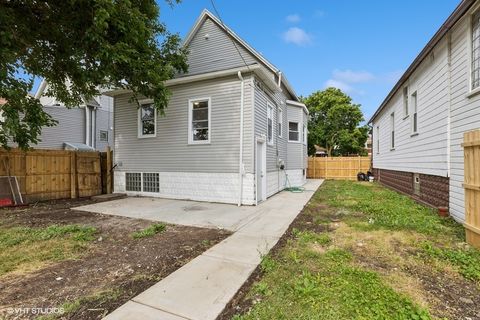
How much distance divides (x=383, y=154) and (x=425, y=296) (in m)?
14.2

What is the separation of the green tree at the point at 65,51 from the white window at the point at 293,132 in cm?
864

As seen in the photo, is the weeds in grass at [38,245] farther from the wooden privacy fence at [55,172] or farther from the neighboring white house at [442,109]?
the neighboring white house at [442,109]

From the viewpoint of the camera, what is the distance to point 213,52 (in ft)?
37.3

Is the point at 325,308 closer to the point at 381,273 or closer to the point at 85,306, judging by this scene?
the point at 381,273

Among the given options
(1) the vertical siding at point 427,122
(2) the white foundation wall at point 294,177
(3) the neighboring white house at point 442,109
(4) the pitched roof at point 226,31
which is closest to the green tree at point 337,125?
(2) the white foundation wall at point 294,177

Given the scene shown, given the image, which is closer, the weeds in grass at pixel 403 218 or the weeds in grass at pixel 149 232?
the weeds in grass at pixel 149 232

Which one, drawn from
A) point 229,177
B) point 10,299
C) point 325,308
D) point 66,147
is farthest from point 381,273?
point 66,147

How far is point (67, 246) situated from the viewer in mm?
4621

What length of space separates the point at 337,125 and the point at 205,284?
2989 centimetres

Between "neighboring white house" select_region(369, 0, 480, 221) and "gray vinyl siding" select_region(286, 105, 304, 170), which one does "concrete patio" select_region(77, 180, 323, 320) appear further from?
"gray vinyl siding" select_region(286, 105, 304, 170)

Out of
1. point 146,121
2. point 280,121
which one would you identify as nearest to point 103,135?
point 146,121

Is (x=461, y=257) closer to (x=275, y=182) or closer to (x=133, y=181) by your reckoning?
(x=275, y=182)

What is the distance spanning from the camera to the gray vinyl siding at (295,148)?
47.9ft

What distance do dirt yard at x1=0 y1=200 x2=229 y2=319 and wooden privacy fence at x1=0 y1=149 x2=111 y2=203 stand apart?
2878 millimetres
